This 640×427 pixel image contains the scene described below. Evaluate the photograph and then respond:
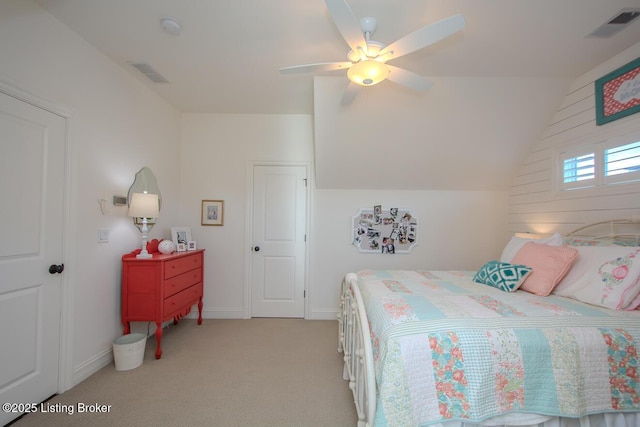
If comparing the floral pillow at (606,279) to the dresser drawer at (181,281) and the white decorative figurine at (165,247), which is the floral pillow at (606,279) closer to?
the dresser drawer at (181,281)

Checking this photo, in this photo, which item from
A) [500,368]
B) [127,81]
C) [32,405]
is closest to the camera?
[500,368]

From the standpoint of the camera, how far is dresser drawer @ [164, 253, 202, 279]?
2.58 metres

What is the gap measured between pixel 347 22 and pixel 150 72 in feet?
6.87

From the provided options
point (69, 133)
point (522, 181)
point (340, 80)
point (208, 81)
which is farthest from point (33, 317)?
point (522, 181)

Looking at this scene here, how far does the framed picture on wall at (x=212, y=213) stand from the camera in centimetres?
360

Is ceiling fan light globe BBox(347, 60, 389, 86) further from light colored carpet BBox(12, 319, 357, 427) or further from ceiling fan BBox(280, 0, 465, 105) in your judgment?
light colored carpet BBox(12, 319, 357, 427)

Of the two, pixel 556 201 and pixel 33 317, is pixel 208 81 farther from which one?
pixel 556 201

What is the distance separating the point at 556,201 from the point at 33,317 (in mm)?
4392

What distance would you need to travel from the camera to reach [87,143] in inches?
86.4

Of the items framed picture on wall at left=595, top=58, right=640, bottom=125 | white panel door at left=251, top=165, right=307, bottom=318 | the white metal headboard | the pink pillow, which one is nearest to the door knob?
white panel door at left=251, top=165, right=307, bottom=318

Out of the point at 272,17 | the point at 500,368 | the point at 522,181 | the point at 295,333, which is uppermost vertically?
the point at 272,17

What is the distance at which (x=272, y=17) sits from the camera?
6.08ft

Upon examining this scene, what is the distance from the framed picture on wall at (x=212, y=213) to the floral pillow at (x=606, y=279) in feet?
11.2

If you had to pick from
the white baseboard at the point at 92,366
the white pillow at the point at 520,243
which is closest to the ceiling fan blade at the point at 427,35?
the white pillow at the point at 520,243
